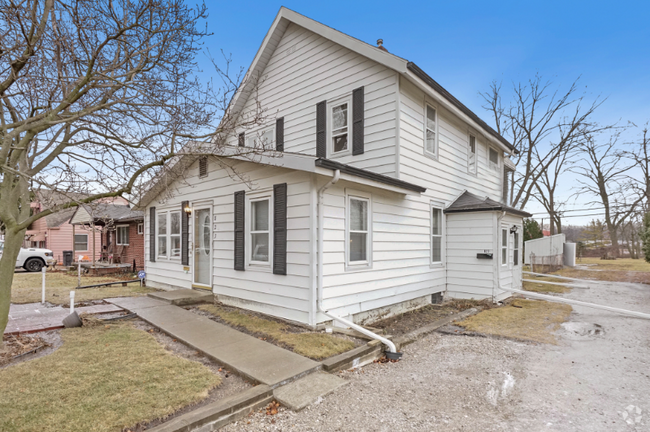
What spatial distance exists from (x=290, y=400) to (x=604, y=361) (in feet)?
14.8

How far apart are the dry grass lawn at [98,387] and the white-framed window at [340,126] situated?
5.83 meters

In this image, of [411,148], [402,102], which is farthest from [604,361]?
[402,102]

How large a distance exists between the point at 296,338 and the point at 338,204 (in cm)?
233

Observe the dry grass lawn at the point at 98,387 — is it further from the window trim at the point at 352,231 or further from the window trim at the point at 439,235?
the window trim at the point at 439,235

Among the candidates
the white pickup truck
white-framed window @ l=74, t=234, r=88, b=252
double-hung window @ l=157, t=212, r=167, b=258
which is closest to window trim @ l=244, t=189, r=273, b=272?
double-hung window @ l=157, t=212, r=167, b=258

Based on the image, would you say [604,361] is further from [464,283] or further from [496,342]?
[464,283]

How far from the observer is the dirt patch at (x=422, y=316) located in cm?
614

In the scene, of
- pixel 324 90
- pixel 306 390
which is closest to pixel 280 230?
pixel 306 390

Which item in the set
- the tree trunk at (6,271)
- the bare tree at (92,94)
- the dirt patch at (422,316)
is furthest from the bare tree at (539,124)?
the tree trunk at (6,271)

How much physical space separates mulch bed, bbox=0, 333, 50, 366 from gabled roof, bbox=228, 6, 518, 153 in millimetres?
4553

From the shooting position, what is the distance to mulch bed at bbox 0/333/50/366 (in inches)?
160

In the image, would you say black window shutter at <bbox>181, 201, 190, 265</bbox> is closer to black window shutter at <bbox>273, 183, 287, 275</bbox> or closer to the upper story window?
black window shutter at <bbox>273, 183, 287, 275</bbox>

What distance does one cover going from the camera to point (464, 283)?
874cm

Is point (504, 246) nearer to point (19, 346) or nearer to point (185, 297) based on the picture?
point (185, 297)
